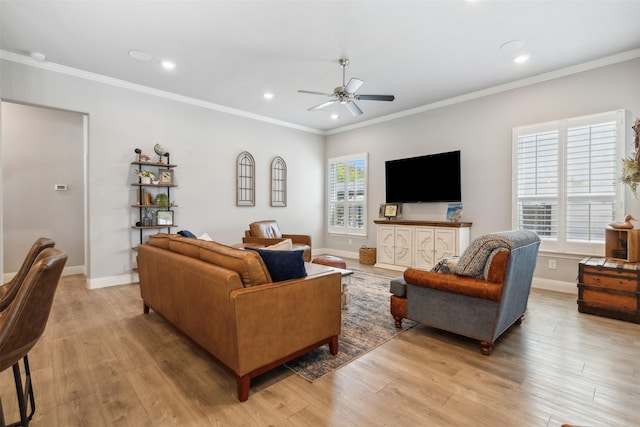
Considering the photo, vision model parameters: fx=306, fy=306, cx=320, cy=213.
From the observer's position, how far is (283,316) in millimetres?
2041

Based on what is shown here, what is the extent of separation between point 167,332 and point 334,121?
17.1 feet

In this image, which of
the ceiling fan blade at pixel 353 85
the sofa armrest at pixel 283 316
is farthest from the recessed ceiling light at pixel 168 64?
the sofa armrest at pixel 283 316

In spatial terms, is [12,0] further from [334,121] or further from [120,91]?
[334,121]

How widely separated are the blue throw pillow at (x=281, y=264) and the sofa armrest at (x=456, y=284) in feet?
3.84

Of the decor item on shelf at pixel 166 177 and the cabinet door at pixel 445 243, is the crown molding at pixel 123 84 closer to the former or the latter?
the decor item on shelf at pixel 166 177

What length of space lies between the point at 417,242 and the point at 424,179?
118 cm

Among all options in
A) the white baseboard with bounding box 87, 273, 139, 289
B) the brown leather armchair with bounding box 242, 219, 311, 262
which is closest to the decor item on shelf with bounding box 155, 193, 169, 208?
the white baseboard with bounding box 87, 273, 139, 289

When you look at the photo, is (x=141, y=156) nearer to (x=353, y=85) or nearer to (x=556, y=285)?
(x=353, y=85)

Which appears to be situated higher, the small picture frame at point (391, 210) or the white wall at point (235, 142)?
the white wall at point (235, 142)

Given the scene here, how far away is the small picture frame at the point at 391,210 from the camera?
604cm

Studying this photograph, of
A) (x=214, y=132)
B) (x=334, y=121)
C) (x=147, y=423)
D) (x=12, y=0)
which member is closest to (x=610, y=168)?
(x=334, y=121)

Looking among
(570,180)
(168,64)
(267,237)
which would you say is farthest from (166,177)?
(570,180)

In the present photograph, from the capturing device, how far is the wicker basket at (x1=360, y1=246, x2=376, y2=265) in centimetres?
620

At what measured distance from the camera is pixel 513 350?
2539mm
